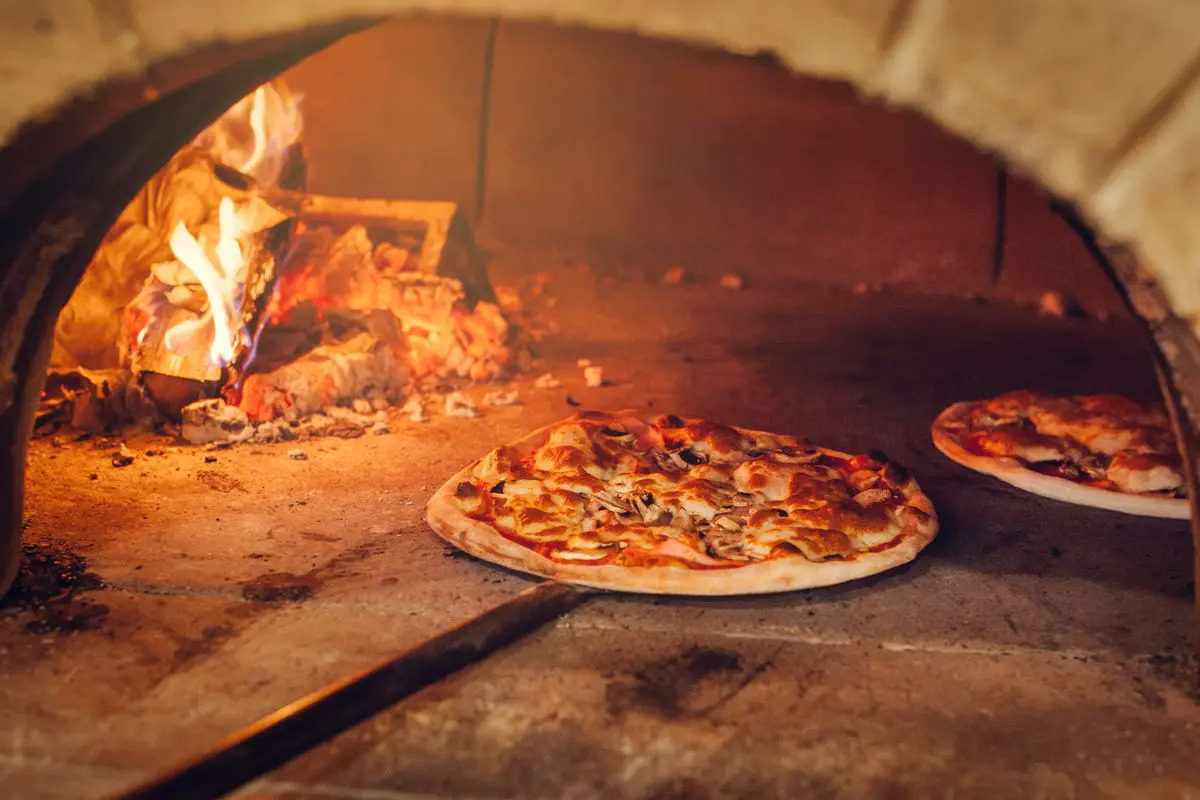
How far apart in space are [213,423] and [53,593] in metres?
1.56

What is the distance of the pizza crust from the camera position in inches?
154

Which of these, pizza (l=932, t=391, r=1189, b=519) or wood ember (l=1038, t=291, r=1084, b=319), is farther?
wood ember (l=1038, t=291, r=1084, b=319)

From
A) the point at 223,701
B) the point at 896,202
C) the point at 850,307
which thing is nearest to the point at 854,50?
the point at 223,701

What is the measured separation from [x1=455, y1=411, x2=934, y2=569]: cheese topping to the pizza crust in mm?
624

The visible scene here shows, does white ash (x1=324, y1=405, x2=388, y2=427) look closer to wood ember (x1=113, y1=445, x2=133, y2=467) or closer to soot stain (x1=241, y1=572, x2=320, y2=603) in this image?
wood ember (x1=113, y1=445, x2=133, y2=467)

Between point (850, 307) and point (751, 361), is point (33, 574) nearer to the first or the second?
point (751, 361)

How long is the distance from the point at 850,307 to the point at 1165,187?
535 centimetres

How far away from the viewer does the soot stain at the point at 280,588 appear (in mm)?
3275

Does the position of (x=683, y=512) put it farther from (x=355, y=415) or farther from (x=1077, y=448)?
(x=355, y=415)

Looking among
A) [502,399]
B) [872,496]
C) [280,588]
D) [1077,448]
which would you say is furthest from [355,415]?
[1077,448]

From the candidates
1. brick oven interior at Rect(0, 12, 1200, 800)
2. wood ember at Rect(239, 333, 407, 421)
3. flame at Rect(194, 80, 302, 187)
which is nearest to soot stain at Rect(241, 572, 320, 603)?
brick oven interior at Rect(0, 12, 1200, 800)

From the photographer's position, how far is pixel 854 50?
221 centimetres

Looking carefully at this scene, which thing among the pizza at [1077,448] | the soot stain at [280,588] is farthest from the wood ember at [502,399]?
the soot stain at [280,588]

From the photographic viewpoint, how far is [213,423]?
4.72 metres
